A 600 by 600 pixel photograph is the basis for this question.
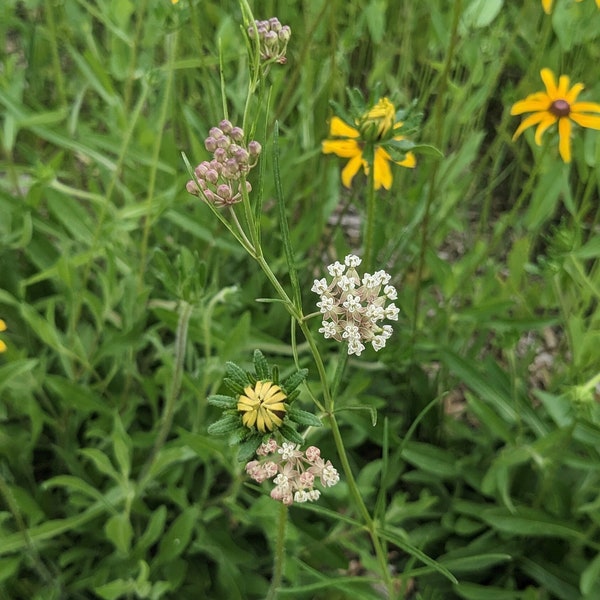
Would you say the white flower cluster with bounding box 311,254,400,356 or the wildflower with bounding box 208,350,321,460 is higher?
the white flower cluster with bounding box 311,254,400,356

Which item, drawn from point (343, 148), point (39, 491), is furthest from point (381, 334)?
point (39, 491)

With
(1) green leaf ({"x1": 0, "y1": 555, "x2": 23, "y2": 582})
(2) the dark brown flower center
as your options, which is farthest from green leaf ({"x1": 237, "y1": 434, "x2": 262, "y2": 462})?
(2) the dark brown flower center

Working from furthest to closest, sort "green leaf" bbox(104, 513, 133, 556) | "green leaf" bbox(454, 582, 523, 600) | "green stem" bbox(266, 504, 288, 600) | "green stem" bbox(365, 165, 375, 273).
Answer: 1. "green leaf" bbox(454, 582, 523, 600)
2. "green leaf" bbox(104, 513, 133, 556)
3. "green stem" bbox(365, 165, 375, 273)
4. "green stem" bbox(266, 504, 288, 600)

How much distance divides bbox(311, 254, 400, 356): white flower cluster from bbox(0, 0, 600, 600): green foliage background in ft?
1.07

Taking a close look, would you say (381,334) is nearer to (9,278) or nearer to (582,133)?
(9,278)

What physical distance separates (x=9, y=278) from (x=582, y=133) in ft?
3.73

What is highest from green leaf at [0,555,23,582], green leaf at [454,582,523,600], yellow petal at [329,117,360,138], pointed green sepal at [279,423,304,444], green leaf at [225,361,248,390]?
yellow petal at [329,117,360,138]

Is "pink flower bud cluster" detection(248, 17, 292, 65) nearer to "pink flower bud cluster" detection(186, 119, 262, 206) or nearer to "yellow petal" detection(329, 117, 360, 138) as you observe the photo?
"pink flower bud cluster" detection(186, 119, 262, 206)

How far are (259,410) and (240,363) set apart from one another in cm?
59

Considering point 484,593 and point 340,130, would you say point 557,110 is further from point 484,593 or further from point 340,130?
point 484,593

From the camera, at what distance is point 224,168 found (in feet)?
1.47

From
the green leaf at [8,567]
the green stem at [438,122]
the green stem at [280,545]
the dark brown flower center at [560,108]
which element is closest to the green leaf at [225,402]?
the green stem at [280,545]

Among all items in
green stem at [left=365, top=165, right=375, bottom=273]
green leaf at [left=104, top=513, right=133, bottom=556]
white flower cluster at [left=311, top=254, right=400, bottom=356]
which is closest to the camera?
white flower cluster at [left=311, top=254, right=400, bottom=356]

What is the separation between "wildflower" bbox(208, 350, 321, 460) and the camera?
1.50 ft
